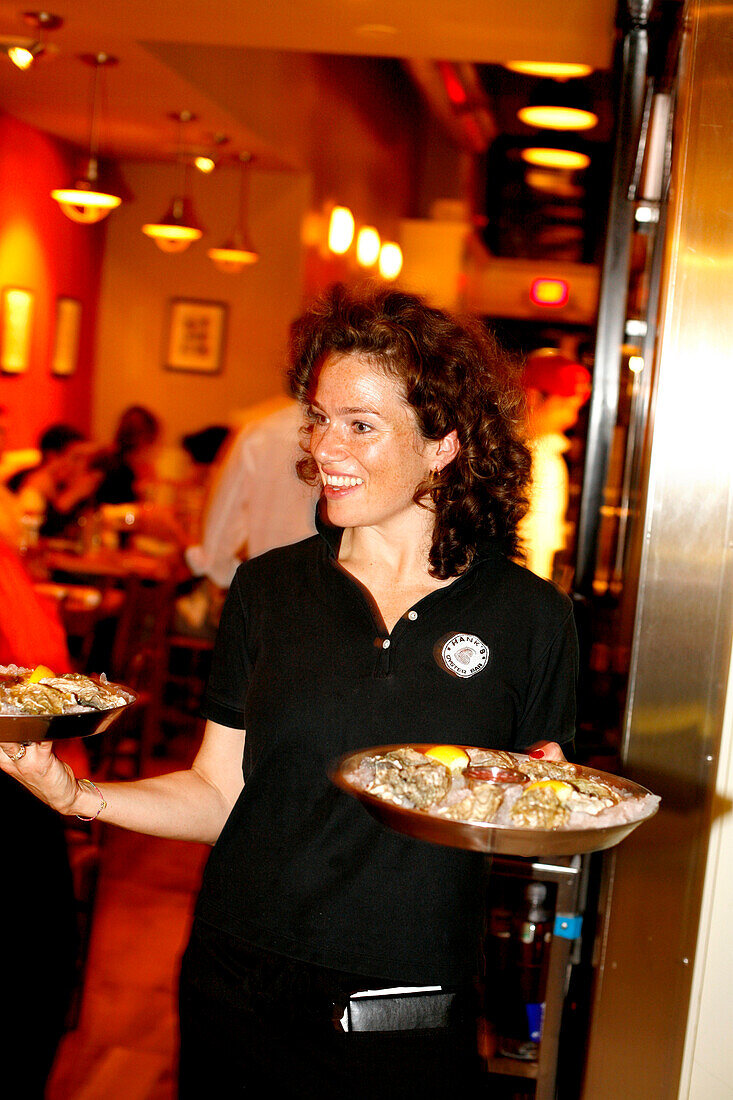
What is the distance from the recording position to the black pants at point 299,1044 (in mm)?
1478

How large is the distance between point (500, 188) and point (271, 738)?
14.4 ft

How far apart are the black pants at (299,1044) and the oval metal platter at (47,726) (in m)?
0.35

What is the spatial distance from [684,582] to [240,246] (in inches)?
224

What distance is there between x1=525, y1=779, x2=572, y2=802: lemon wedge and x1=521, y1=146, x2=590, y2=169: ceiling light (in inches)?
158

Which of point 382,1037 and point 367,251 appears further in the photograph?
point 367,251

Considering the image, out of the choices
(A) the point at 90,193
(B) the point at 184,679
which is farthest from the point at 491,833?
(A) the point at 90,193

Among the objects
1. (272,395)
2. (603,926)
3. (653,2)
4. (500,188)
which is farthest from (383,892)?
(272,395)

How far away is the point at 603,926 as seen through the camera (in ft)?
6.97

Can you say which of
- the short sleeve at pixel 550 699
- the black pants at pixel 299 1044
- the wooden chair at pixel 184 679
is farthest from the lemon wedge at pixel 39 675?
the wooden chair at pixel 184 679

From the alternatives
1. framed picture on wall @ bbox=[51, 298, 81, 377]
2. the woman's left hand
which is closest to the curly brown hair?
the woman's left hand

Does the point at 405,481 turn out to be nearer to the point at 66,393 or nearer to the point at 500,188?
the point at 500,188

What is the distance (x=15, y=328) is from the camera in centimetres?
743

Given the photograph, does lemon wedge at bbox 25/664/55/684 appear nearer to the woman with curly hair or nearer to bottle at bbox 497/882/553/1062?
the woman with curly hair

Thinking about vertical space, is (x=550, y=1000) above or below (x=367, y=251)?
below
